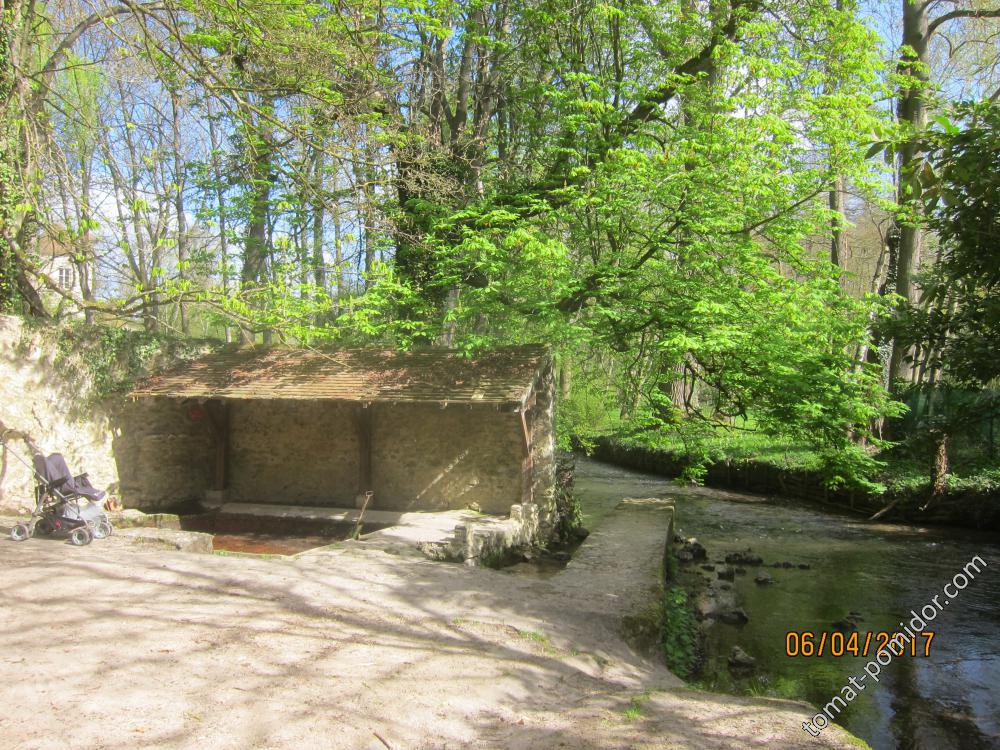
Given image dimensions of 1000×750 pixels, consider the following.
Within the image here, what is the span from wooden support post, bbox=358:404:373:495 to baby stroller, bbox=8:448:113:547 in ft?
13.8

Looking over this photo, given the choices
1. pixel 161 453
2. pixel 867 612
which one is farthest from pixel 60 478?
pixel 867 612

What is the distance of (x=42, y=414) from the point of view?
400 inches

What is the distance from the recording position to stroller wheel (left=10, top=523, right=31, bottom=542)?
7.73 meters

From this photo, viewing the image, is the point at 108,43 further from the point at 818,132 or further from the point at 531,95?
the point at 818,132

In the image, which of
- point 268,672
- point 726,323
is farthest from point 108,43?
point 726,323

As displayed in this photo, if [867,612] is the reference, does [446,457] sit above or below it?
above

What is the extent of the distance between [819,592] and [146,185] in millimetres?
19644

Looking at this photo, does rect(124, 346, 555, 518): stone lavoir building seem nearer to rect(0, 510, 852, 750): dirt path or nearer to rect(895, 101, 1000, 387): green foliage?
rect(0, 510, 852, 750): dirt path

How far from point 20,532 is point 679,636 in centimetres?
735

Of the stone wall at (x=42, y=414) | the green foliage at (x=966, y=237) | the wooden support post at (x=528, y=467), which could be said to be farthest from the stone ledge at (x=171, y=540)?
the green foliage at (x=966, y=237)

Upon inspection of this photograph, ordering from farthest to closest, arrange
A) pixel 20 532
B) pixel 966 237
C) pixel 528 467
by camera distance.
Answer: pixel 528 467 → pixel 20 532 → pixel 966 237

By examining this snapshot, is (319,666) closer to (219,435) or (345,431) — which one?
(345,431)

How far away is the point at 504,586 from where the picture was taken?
24.3ft
